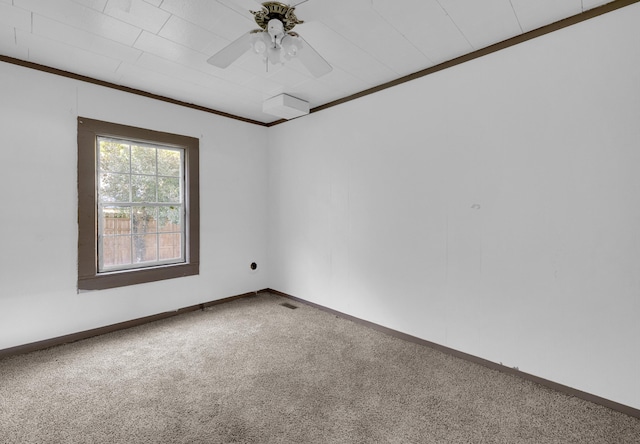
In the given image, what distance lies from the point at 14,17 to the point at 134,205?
1.86 metres

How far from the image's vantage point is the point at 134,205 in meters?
3.48

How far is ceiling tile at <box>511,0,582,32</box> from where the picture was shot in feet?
6.48

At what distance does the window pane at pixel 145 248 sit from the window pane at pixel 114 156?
811 mm

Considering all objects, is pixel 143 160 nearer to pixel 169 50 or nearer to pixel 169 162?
pixel 169 162

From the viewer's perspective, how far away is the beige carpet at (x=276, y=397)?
1.78 m

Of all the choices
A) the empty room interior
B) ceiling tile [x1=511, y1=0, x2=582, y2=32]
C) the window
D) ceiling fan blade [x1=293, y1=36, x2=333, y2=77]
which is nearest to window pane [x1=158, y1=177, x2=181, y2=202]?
the window

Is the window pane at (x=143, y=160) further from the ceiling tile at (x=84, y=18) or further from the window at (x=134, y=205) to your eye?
the ceiling tile at (x=84, y=18)

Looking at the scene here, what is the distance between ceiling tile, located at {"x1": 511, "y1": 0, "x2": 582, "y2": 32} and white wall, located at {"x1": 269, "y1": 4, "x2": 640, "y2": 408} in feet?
0.39

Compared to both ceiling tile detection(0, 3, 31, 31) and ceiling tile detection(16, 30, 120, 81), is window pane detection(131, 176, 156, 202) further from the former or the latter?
ceiling tile detection(0, 3, 31, 31)

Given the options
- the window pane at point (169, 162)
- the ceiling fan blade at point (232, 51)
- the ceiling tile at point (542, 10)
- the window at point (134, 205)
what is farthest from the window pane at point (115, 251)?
the ceiling tile at point (542, 10)

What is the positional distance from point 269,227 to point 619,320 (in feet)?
13.0

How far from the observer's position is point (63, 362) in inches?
102

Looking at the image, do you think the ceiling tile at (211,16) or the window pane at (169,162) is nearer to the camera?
the ceiling tile at (211,16)

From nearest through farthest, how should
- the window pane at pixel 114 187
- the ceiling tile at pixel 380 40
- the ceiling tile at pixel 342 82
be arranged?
the ceiling tile at pixel 380 40 → the ceiling tile at pixel 342 82 → the window pane at pixel 114 187
